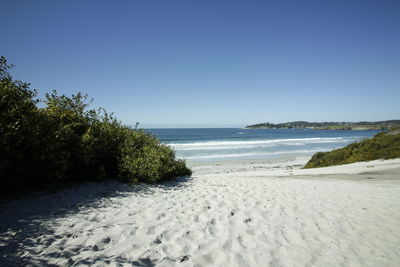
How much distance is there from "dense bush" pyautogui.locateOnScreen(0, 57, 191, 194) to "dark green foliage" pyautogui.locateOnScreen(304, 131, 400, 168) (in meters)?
13.0

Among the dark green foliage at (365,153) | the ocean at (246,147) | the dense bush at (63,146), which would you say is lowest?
the ocean at (246,147)

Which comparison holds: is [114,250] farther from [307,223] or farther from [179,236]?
[307,223]

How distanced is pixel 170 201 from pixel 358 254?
4333 mm

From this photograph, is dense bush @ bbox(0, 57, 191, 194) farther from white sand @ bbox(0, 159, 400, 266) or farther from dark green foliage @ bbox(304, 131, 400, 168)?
dark green foliage @ bbox(304, 131, 400, 168)

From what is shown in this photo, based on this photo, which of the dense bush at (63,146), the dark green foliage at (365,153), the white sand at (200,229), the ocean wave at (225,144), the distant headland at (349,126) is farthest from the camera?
the distant headland at (349,126)

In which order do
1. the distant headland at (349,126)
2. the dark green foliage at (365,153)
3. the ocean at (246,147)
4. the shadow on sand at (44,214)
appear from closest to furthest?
the shadow on sand at (44,214) < the dark green foliage at (365,153) < the ocean at (246,147) < the distant headland at (349,126)

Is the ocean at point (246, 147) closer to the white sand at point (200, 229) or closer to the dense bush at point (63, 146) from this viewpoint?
the dense bush at point (63, 146)

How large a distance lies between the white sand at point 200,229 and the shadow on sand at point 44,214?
0.02 meters

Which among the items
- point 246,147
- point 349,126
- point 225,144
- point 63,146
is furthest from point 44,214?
point 349,126

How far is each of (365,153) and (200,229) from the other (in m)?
16.3

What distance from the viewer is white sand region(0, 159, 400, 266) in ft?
10.3

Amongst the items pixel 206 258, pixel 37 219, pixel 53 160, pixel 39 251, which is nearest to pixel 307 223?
pixel 206 258

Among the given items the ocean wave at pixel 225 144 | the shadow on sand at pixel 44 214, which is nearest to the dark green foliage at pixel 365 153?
the shadow on sand at pixel 44 214

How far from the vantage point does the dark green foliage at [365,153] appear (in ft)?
45.5
